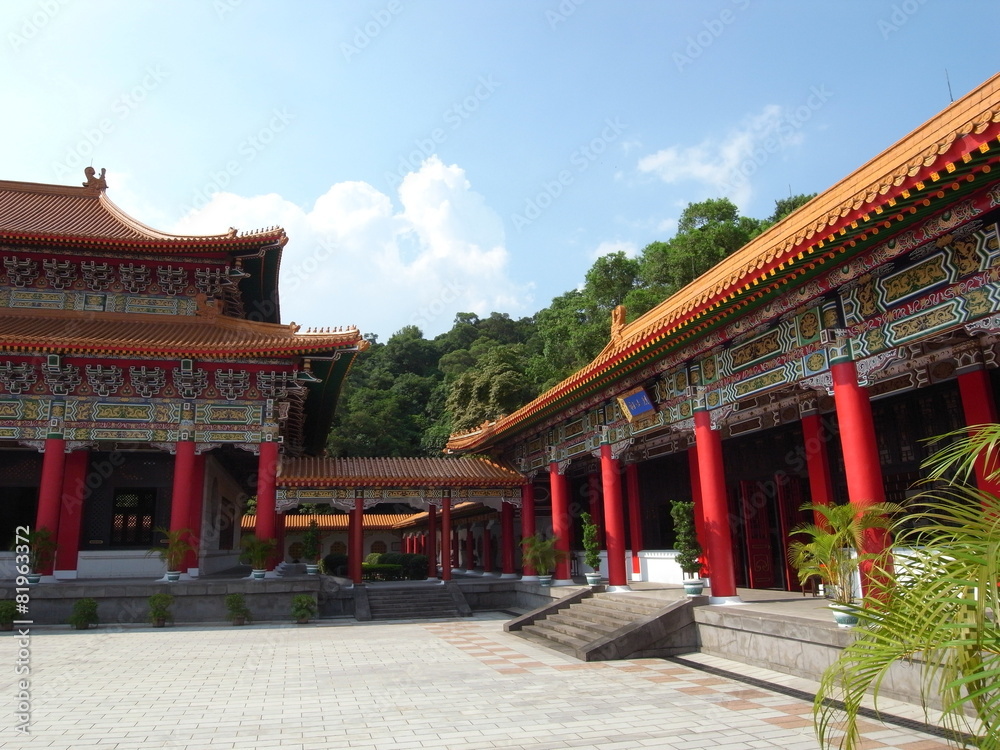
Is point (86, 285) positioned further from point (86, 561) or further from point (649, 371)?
point (649, 371)

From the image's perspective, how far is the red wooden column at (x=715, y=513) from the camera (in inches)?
401

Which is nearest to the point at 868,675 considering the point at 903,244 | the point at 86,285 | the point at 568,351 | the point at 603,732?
the point at 603,732

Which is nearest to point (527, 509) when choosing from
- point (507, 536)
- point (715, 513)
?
point (507, 536)

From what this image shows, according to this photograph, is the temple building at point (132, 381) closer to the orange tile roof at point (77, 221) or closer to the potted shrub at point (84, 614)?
the orange tile roof at point (77, 221)

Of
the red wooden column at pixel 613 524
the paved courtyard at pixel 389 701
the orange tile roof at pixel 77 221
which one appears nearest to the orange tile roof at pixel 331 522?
the orange tile roof at pixel 77 221

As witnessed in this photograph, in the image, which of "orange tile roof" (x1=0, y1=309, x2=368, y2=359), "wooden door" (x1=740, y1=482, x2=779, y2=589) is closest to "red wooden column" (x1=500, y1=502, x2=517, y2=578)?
"orange tile roof" (x1=0, y1=309, x2=368, y2=359)

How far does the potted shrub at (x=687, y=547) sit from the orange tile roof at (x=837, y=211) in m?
2.55

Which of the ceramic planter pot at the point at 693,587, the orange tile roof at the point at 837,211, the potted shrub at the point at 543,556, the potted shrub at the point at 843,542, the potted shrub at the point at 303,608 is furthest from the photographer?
the potted shrub at the point at 543,556

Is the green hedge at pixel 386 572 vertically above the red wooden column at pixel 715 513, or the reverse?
the red wooden column at pixel 715 513

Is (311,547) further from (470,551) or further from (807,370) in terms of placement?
(470,551)

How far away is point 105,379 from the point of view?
15.2 metres

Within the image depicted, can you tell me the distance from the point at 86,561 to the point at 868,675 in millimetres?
17117

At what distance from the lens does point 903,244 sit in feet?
22.9

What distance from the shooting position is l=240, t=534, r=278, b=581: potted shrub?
14555 mm
